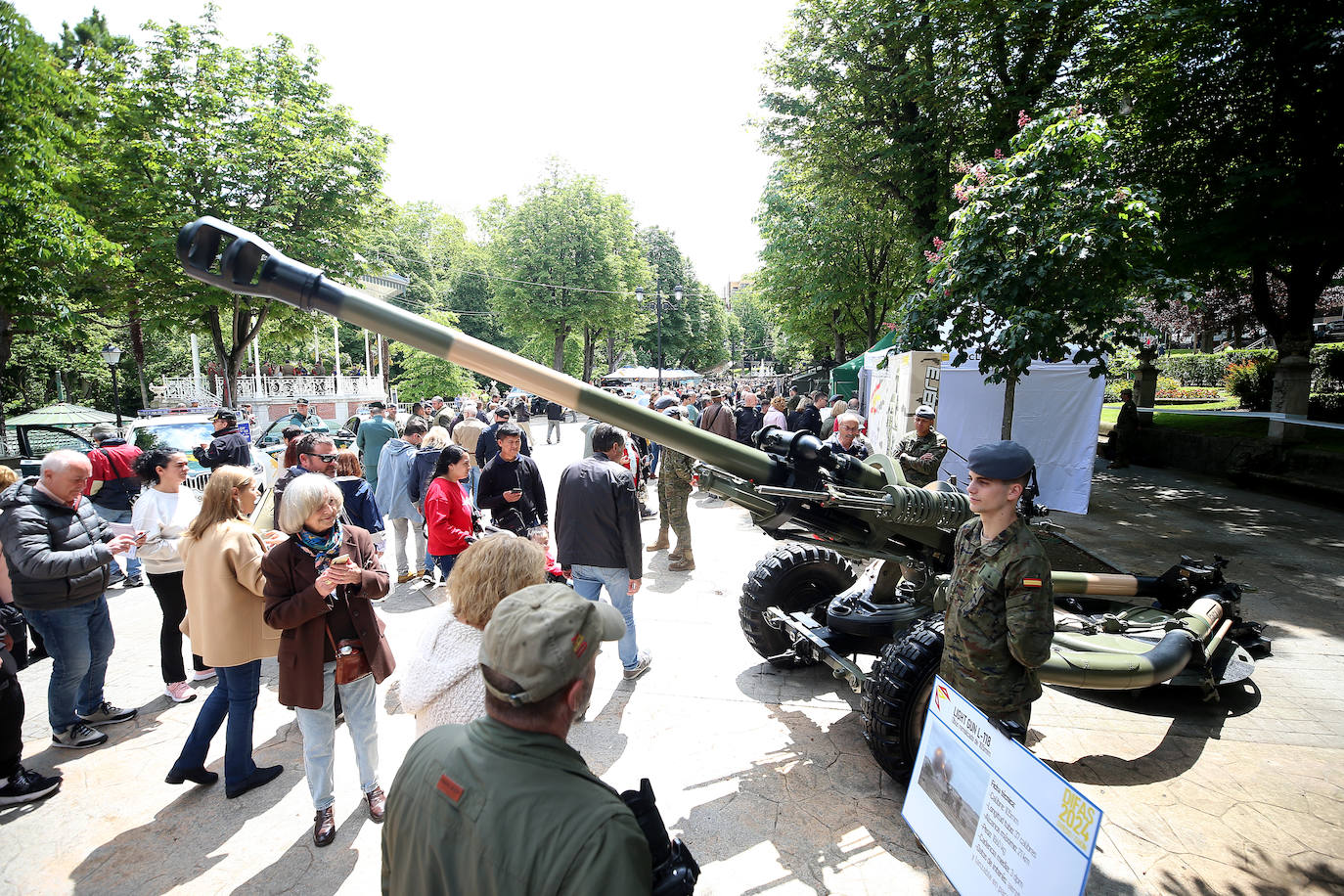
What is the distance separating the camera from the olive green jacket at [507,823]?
1.21 meters

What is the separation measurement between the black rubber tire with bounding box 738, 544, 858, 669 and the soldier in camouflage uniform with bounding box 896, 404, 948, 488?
2.46 m

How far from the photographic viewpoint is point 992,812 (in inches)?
77.8

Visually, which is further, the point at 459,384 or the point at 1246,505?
the point at 459,384

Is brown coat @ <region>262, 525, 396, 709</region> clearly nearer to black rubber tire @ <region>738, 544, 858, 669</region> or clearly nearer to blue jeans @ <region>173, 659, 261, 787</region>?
blue jeans @ <region>173, 659, 261, 787</region>

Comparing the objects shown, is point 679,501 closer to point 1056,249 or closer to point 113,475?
point 1056,249

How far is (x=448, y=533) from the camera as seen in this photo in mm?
5223

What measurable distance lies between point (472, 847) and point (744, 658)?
416cm

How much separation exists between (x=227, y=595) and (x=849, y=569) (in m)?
4.17

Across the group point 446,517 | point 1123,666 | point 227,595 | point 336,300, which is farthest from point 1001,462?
point 446,517

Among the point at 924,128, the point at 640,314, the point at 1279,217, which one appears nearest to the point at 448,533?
the point at 924,128

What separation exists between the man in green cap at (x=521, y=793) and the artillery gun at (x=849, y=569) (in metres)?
1.20

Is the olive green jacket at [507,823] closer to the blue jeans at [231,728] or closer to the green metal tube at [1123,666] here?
the blue jeans at [231,728]

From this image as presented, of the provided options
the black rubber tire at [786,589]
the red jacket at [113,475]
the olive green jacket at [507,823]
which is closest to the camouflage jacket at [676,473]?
the black rubber tire at [786,589]

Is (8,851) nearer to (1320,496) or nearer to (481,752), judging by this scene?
(481,752)
